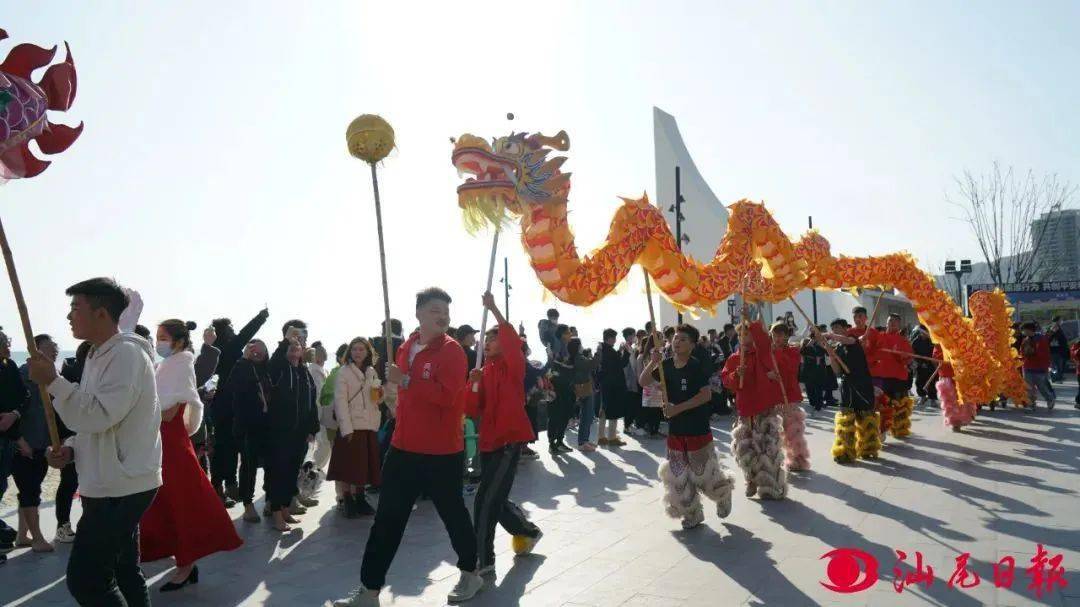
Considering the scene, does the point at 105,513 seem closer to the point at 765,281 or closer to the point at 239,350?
the point at 239,350

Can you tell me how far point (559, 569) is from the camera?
4957 millimetres

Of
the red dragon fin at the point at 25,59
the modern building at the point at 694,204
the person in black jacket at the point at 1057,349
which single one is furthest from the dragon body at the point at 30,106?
the modern building at the point at 694,204

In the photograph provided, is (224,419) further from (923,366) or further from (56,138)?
(923,366)

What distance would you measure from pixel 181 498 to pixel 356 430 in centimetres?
243

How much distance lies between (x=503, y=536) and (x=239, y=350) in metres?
2.71

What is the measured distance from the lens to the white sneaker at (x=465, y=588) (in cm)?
433

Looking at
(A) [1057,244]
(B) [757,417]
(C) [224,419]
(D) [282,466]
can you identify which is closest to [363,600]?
(D) [282,466]

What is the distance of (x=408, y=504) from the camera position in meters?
4.16

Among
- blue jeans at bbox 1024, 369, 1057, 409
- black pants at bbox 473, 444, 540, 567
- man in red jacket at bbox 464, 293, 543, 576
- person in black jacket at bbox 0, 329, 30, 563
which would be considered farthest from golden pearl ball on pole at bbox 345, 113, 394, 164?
blue jeans at bbox 1024, 369, 1057, 409

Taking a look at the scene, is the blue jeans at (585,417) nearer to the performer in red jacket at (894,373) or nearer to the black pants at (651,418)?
the black pants at (651,418)

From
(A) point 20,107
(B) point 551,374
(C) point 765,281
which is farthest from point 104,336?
(B) point 551,374

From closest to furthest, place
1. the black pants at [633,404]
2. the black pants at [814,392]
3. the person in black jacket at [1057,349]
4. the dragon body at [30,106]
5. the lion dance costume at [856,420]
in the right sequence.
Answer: the dragon body at [30,106] < the lion dance costume at [856,420] < the black pants at [633,404] < the black pants at [814,392] < the person in black jacket at [1057,349]

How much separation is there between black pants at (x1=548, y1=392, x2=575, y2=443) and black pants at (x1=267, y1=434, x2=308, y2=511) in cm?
441

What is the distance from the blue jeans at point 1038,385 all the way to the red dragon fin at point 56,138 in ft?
48.3
